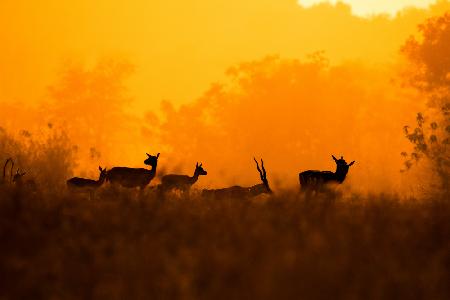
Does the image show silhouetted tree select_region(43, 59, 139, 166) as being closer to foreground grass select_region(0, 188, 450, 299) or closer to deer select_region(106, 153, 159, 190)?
deer select_region(106, 153, 159, 190)

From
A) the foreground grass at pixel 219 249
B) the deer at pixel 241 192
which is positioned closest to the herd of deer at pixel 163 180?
the deer at pixel 241 192

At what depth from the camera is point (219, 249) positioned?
20.9 feet

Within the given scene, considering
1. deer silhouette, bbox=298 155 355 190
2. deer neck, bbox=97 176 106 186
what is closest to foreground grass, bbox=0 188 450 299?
deer neck, bbox=97 176 106 186

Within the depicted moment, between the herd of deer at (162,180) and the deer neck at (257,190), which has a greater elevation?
the herd of deer at (162,180)

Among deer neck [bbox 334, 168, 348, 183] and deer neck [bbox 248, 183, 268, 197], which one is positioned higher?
deer neck [bbox 334, 168, 348, 183]

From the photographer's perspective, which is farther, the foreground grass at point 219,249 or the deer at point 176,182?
the deer at point 176,182

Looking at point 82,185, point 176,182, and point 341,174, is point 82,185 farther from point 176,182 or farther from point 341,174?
point 341,174

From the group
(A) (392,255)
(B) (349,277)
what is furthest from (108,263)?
(A) (392,255)

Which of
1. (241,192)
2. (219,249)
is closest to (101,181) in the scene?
(241,192)

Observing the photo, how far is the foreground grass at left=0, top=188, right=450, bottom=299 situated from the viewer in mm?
5484

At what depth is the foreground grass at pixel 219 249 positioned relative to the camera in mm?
5484

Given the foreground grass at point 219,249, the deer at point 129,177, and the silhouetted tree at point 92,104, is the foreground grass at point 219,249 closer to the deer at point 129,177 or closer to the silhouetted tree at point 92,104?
the deer at point 129,177

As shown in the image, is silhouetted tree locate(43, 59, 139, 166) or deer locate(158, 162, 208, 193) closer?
deer locate(158, 162, 208, 193)

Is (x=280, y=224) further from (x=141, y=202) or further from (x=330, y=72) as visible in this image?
(x=330, y=72)
